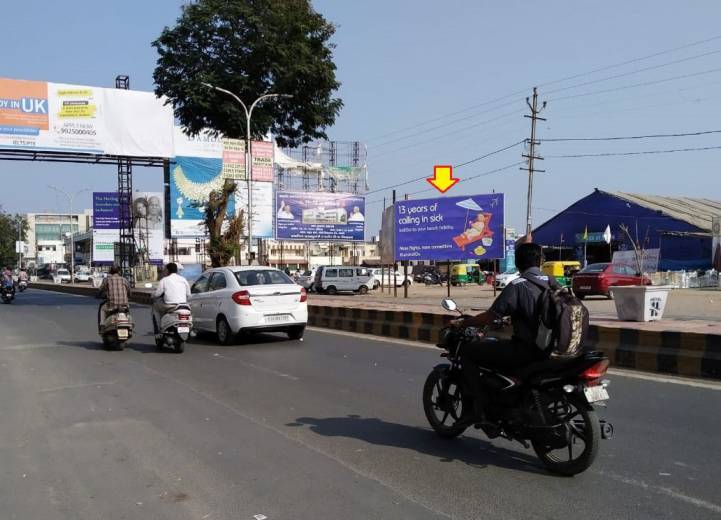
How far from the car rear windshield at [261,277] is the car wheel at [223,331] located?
2.84ft

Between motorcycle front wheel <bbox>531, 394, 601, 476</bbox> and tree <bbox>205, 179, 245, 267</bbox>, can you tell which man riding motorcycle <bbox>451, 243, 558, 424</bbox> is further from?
tree <bbox>205, 179, 245, 267</bbox>

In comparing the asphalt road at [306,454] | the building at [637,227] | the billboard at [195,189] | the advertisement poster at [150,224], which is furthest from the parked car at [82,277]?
the asphalt road at [306,454]

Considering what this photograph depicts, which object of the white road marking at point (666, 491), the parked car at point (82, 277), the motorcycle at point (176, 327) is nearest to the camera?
the white road marking at point (666, 491)

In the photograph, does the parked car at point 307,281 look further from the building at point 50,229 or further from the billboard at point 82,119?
the building at point 50,229

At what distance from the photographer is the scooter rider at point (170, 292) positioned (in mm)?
12203

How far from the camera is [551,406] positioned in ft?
16.3

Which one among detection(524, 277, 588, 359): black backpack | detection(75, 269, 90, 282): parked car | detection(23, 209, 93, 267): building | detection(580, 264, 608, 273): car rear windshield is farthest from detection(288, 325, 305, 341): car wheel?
detection(23, 209, 93, 267): building

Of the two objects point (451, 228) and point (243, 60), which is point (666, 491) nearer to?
point (451, 228)

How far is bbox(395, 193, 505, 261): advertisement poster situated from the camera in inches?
955

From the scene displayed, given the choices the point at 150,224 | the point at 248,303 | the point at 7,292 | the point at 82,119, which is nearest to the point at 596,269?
the point at 248,303

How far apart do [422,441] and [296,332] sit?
8.27 metres

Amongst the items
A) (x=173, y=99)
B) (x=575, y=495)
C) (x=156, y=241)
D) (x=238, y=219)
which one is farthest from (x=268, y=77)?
(x=156, y=241)

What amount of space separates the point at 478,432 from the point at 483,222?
18772 mm

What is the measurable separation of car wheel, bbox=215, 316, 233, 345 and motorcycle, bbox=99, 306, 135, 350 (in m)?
1.67
